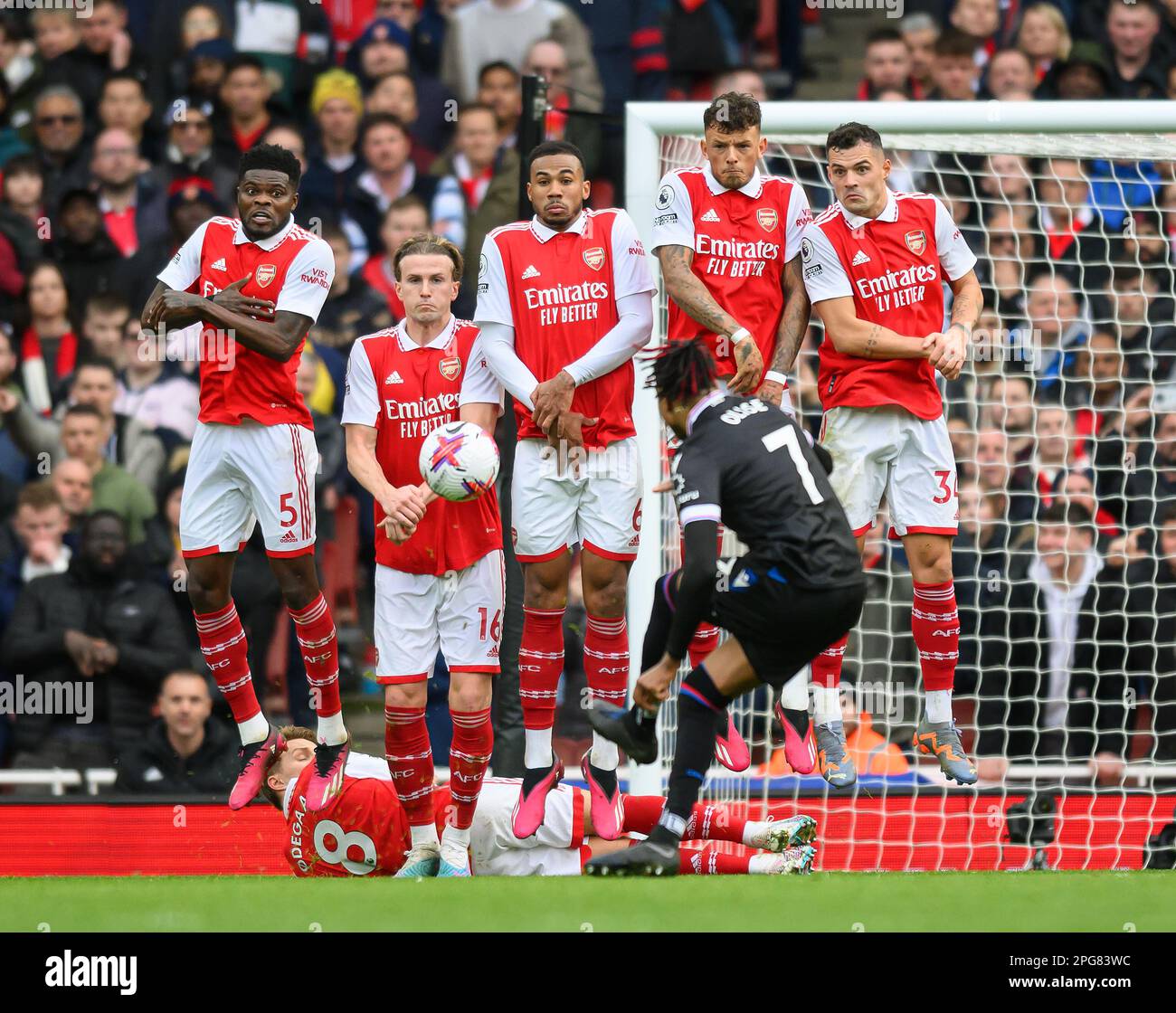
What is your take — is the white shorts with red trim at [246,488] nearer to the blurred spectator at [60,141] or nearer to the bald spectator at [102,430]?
the bald spectator at [102,430]

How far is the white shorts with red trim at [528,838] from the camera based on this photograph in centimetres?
714

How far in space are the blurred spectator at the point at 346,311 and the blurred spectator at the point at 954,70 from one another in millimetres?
3965

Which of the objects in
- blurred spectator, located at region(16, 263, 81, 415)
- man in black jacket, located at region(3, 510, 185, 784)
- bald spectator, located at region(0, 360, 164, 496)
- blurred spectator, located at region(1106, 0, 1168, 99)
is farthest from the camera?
blurred spectator, located at region(1106, 0, 1168, 99)

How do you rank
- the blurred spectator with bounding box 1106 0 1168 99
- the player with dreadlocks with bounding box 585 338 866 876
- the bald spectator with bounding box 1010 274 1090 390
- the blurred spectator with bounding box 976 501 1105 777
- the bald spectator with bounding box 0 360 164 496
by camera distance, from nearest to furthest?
the player with dreadlocks with bounding box 585 338 866 876 < the blurred spectator with bounding box 976 501 1105 777 < the bald spectator with bounding box 1010 274 1090 390 < the bald spectator with bounding box 0 360 164 496 < the blurred spectator with bounding box 1106 0 1168 99

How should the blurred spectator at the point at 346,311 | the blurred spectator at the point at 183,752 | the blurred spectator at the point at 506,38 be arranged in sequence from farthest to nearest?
the blurred spectator at the point at 506,38, the blurred spectator at the point at 346,311, the blurred spectator at the point at 183,752

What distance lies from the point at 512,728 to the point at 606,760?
1.18 m

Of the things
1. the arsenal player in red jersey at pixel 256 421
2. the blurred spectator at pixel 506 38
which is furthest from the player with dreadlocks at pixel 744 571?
the blurred spectator at pixel 506 38

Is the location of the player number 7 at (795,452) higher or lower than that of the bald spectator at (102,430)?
higher

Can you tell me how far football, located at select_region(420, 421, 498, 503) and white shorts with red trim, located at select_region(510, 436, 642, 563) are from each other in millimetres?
200

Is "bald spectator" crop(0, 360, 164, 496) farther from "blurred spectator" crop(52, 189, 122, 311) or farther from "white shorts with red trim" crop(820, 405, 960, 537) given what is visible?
"white shorts with red trim" crop(820, 405, 960, 537)

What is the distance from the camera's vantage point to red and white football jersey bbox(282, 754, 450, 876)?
759 cm

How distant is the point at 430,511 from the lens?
7414 mm

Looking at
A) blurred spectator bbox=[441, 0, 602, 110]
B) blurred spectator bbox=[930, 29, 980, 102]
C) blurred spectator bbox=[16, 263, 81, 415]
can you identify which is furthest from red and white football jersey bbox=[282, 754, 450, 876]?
blurred spectator bbox=[930, 29, 980, 102]

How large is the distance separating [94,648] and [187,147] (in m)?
3.50
